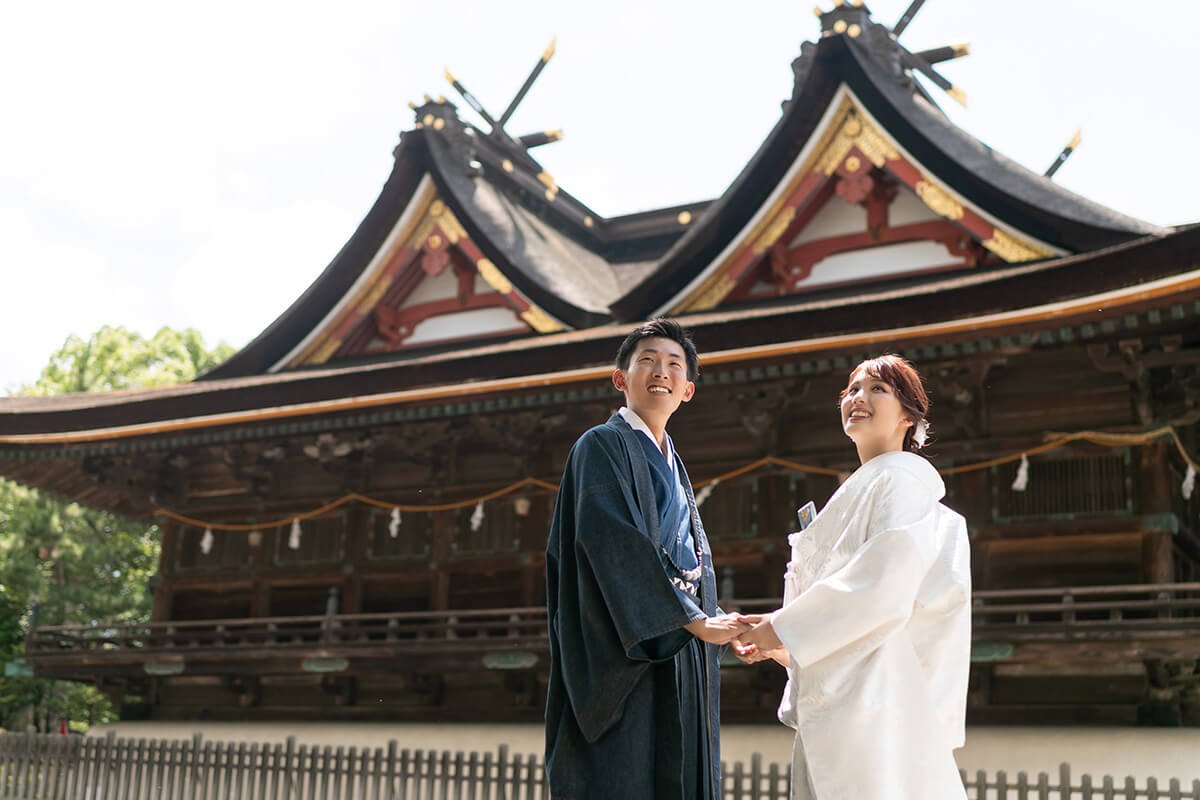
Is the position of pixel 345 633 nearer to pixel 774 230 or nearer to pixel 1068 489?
pixel 774 230

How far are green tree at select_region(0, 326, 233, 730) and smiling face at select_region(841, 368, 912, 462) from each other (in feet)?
65.5

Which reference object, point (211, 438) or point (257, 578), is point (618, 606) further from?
point (257, 578)

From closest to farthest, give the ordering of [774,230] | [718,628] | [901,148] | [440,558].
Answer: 1. [718,628]
2. [901,148]
3. [774,230]
4. [440,558]

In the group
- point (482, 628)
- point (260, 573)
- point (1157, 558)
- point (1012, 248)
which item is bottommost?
point (482, 628)

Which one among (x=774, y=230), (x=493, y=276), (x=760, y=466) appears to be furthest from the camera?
(x=493, y=276)

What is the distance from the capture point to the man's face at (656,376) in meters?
4.21

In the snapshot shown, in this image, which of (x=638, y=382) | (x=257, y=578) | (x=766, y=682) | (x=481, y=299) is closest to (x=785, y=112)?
(x=481, y=299)

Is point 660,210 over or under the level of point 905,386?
over

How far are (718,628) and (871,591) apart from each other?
0.47 metres

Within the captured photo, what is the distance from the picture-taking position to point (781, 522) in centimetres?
1166

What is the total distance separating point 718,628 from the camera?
3.74m

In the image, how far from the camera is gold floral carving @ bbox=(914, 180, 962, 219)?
39.0 ft

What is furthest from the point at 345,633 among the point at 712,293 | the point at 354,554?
the point at 712,293

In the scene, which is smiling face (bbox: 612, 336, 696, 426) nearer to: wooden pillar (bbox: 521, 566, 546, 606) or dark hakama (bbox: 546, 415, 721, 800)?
dark hakama (bbox: 546, 415, 721, 800)
